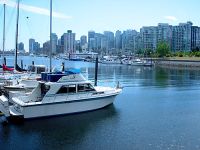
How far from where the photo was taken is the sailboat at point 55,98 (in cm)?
2995

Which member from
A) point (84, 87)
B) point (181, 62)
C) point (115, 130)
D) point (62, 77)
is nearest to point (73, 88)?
point (84, 87)

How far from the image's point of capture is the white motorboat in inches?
1179

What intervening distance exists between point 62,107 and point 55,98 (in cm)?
109

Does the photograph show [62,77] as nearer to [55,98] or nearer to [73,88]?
[73,88]

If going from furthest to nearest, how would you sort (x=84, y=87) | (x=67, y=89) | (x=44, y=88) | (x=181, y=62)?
1. (x=181, y=62)
2. (x=84, y=87)
3. (x=44, y=88)
4. (x=67, y=89)

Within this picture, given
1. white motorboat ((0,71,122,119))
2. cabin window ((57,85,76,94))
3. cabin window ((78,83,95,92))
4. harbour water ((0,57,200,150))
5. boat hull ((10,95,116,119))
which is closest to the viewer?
harbour water ((0,57,200,150))

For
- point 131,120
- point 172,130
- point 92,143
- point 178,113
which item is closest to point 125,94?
point 178,113

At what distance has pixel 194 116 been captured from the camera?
110 ft

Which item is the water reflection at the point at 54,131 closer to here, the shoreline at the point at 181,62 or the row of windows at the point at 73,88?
the row of windows at the point at 73,88

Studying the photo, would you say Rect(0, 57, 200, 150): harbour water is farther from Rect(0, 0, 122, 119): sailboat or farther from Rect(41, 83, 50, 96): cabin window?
Rect(41, 83, 50, 96): cabin window

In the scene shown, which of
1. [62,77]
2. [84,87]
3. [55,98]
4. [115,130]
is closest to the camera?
[115,130]

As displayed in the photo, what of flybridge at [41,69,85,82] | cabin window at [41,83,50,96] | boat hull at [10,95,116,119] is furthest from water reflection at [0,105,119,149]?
flybridge at [41,69,85,82]

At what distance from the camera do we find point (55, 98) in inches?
1237

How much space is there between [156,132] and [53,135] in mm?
7940
